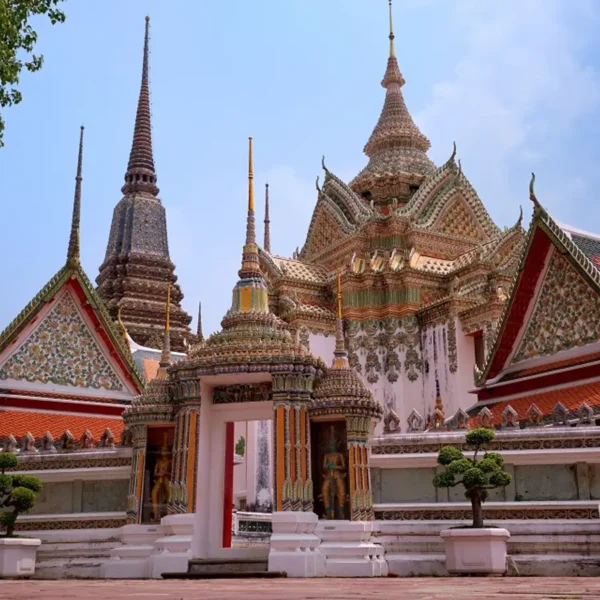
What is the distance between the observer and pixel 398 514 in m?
10.6

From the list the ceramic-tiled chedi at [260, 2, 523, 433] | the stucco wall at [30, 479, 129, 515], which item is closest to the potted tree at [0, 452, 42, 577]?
the stucco wall at [30, 479, 129, 515]

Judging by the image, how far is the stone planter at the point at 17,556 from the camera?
34.5 ft

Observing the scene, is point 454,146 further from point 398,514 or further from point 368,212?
point 398,514

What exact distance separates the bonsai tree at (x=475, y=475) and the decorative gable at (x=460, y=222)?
48.8 feet

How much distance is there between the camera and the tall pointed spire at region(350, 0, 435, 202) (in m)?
26.0

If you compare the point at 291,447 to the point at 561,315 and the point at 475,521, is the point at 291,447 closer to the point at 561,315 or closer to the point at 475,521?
the point at 475,521

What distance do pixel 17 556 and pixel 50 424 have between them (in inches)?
155

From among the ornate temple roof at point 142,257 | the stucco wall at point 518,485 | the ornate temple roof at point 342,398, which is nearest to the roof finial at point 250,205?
the ornate temple roof at point 342,398

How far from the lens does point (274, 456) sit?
10531 mm

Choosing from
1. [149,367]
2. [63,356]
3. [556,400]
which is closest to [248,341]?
[556,400]

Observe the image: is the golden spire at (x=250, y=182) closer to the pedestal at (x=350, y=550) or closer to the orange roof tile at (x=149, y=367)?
the pedestal at (x=350, y=550)

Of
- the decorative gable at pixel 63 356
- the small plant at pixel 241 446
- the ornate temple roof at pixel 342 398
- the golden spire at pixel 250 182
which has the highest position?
the golden spire at pixel 250 182

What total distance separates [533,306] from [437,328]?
735cm

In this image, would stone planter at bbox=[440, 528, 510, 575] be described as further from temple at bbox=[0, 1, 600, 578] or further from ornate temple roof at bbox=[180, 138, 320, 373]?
ornate temple roof at bbox=[180, 138, 320, 373]
